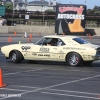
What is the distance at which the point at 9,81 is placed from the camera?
12.1 metres

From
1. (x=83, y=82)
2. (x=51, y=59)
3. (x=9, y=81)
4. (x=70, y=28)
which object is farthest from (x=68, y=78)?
(x=70, y=28)

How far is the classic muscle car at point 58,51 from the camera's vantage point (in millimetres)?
16594

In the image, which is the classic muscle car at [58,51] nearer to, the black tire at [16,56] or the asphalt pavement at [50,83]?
the black tire at [16,56]

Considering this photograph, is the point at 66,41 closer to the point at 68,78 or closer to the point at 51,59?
the point at 51,59

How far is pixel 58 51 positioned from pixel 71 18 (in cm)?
3149

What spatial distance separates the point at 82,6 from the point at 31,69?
3356 centimetres

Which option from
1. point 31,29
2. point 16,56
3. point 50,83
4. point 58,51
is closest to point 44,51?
point 58,51

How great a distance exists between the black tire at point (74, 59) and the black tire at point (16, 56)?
7.56 ft

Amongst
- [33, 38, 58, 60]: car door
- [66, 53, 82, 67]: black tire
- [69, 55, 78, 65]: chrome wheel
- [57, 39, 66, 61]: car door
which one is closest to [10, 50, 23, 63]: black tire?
[33, 38, 58, 60]: car door

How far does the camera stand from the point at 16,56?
1778cm

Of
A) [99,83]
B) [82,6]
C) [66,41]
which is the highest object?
[82,6]

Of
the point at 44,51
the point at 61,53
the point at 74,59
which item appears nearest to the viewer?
the point at 74,59

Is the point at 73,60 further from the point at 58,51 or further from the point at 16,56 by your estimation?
the point at 16,56

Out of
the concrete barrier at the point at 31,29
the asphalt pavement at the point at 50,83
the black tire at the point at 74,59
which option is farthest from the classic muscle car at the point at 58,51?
the concrete barrier at the point at 31,29
